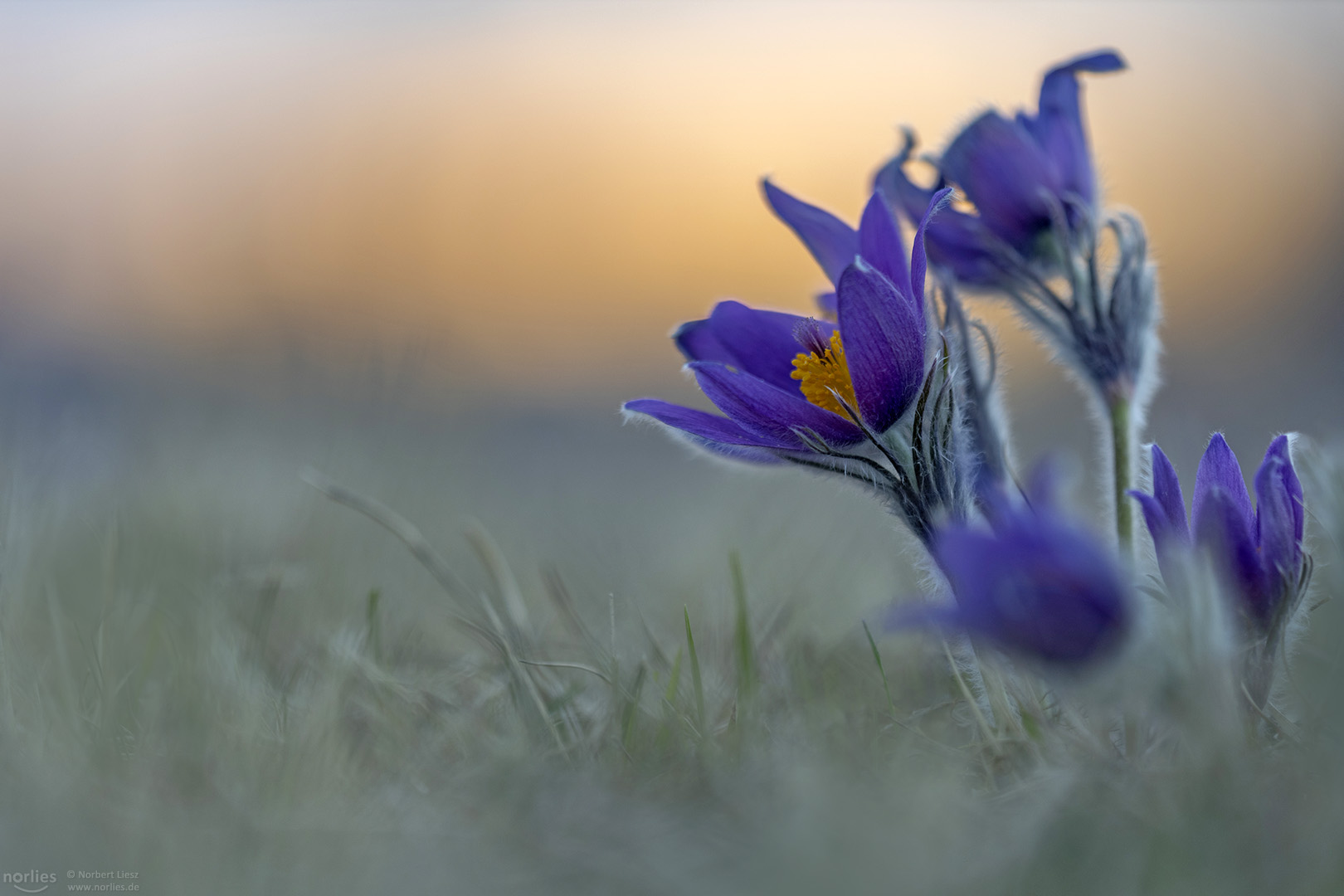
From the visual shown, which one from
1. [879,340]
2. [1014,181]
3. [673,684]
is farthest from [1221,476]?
[673,684]

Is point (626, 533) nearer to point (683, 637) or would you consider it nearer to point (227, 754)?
point (683, 637)

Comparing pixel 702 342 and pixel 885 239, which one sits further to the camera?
pixel 702 342

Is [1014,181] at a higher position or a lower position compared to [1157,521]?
higher

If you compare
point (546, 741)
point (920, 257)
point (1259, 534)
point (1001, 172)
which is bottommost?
point (546, 741)

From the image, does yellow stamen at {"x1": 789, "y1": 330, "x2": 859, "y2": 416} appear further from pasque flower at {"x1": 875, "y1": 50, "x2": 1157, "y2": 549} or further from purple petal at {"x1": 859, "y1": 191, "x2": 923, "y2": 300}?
pasque flower at {"x1": 875, "y1": 50, "x2": 1157, "y2": 549}

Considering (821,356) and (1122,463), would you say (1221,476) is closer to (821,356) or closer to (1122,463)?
(1122,463)

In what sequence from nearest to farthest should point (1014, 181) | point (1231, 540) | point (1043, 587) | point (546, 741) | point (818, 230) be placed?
point (1043, 587) → point (1231, 540) → point (546, 741) → point (818, 230) → point (1014, 181)

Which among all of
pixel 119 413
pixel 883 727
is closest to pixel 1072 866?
pixel 883 727
